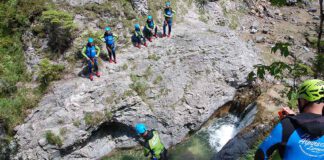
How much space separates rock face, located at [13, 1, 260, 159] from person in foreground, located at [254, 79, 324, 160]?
9.23 metres

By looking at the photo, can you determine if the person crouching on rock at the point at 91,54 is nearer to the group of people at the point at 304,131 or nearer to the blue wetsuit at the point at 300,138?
the group of people at the point at 304,131

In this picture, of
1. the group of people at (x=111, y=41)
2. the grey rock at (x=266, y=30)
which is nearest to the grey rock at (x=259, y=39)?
the grey rock at (x=266, y=30)

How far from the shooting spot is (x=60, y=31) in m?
14.2

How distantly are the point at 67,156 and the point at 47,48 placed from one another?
19.4 ft

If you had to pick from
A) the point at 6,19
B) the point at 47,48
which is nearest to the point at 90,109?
the point at 47,48

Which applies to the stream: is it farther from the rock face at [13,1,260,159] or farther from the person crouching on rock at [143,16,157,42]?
the person crouching on rock at [143,16,157,42]

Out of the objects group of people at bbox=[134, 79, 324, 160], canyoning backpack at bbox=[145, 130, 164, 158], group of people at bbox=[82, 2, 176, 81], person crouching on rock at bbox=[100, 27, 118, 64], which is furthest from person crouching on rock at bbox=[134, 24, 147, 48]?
group of people at bbox=[134, 79, 324, 160]

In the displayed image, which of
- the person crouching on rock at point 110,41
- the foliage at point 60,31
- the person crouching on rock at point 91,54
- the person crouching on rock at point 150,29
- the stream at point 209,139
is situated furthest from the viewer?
the person crouching on rock at point 150,29

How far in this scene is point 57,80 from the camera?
13062 millimetres

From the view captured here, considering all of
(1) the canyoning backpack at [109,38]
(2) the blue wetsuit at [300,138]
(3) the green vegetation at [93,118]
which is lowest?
(3) the green vegetation at [93,118]

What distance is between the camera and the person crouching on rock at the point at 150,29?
14.9m

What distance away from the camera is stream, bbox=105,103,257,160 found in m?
11.9

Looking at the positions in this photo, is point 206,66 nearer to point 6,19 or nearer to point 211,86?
point 211,86

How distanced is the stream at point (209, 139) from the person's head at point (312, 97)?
814cm
